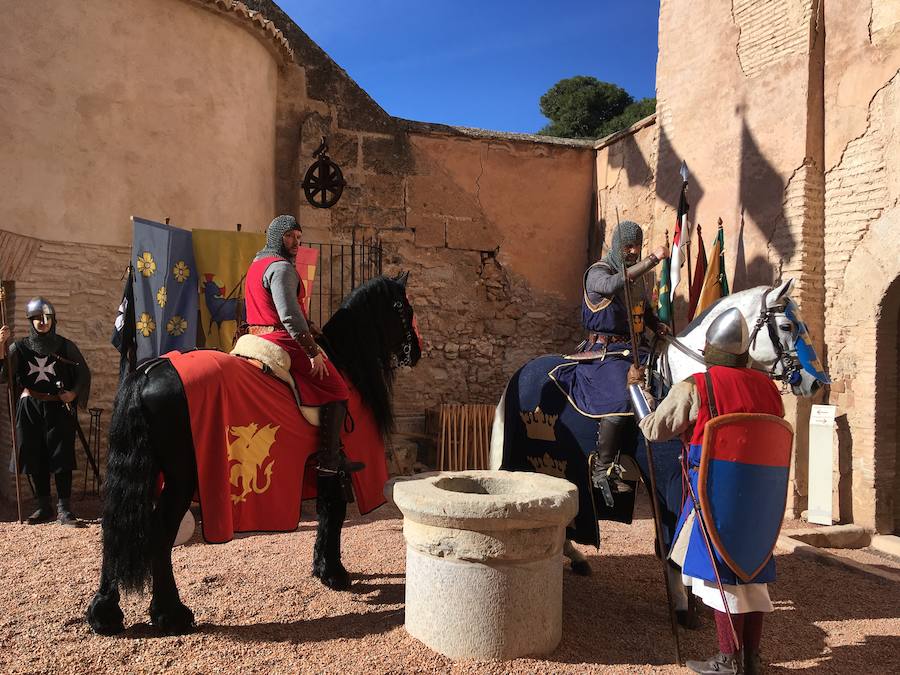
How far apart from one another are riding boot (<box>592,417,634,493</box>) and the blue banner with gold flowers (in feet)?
13.3

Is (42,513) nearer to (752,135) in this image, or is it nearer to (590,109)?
(752,135)

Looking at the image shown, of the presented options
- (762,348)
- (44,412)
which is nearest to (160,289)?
(44,412)

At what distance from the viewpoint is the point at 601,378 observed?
4410 mm

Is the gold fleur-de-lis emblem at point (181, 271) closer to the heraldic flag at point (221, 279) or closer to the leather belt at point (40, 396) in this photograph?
the heraldic flag at point (221, 279)

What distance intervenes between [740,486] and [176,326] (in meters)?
5.10

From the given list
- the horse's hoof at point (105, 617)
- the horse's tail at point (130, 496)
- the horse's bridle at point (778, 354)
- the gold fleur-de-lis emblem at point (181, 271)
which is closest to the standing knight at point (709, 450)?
the horse's bridle at point (778, 354)

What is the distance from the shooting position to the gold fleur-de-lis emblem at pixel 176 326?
6484 millimetres

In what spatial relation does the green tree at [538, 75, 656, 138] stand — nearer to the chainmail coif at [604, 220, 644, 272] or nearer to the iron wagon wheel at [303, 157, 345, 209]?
the iron wagon wheel at [303, 157, 345, 209]

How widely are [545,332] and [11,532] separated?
654cm

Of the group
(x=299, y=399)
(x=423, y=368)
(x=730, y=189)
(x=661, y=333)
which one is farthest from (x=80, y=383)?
(x=730, y=189)

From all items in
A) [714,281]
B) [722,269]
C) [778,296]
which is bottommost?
[778,296]

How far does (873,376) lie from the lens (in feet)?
20.0

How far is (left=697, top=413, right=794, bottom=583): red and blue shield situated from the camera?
3096 millimetres

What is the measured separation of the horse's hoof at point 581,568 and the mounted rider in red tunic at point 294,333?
5.73ft
